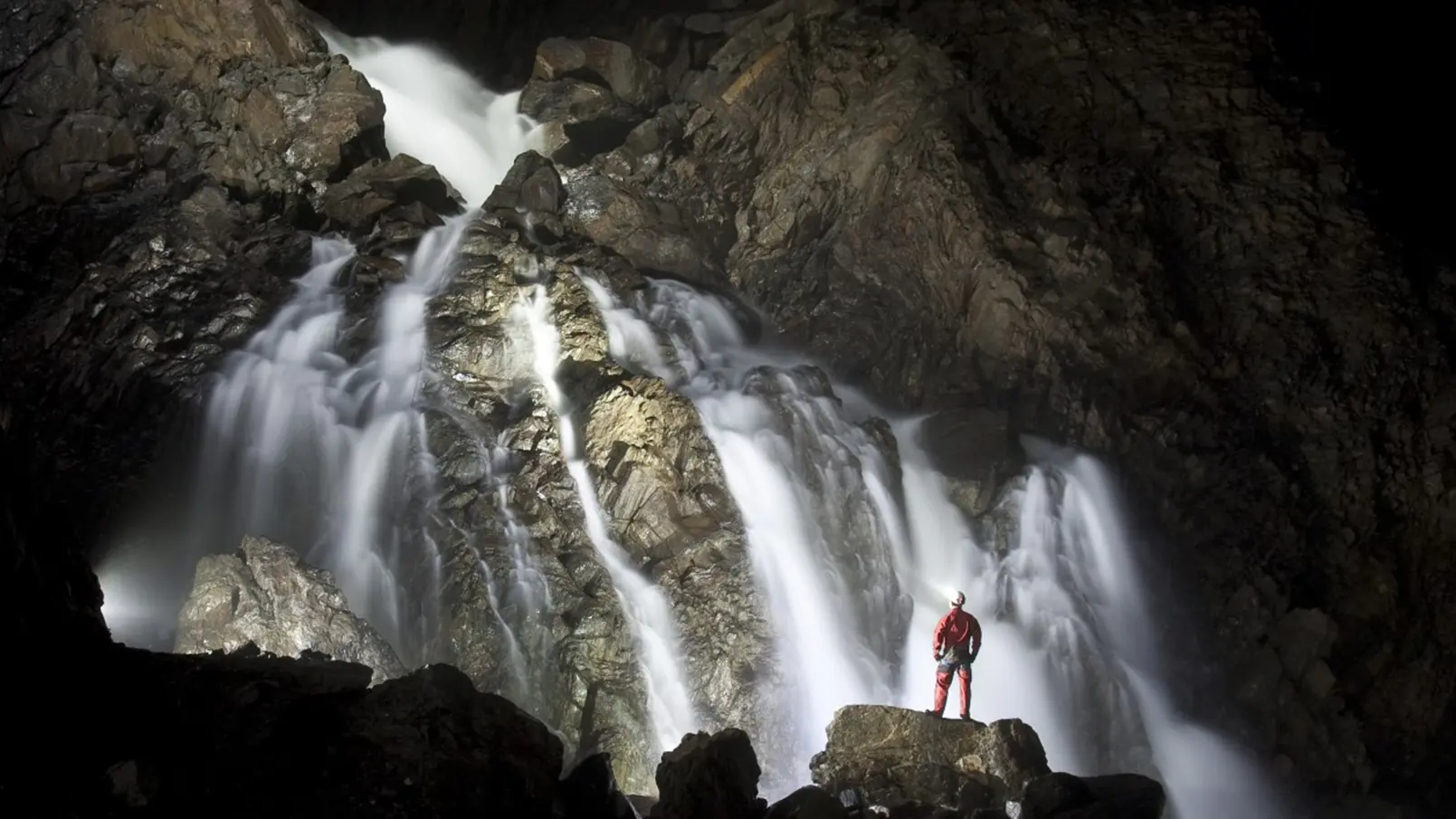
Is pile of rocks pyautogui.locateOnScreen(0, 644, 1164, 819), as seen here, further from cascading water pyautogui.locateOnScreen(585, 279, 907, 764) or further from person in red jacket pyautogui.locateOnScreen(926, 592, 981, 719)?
cascading water pyautogui.locateOnScreen(585, 279, 907, 764)

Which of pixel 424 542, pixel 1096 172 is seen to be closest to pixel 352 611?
pixel 424 542

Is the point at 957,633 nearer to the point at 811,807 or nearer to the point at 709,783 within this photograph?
the point at 811,807

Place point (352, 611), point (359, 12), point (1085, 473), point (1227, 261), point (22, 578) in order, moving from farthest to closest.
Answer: point (359, 12), point (1227, 261), point (1085, 473), point (352, 611), point (22, 578)

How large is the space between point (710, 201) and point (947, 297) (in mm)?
5658

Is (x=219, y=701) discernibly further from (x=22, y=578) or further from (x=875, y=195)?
(x=875, y=195)

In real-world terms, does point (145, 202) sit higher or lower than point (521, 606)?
higher

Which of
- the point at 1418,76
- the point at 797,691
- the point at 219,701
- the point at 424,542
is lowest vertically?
the point at 797,691

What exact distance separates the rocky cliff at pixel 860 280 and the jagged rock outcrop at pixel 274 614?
1.28 m

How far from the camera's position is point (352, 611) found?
13508 mm

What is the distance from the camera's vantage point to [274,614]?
42.6 ft

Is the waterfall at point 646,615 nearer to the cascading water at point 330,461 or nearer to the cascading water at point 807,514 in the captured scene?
the cascading water at point 807,514

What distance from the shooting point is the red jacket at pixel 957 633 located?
12.9 metres

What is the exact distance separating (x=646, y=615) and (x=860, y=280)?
356 inches

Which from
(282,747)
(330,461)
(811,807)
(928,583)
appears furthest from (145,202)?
(811,807)
